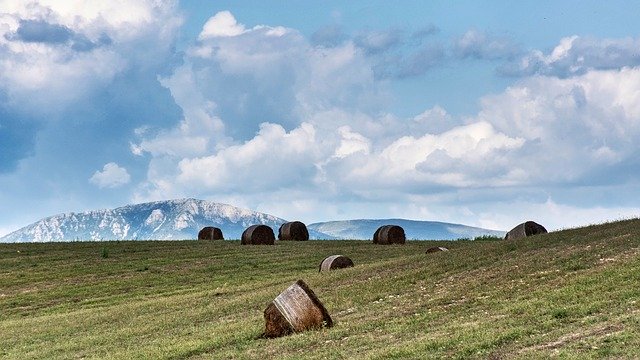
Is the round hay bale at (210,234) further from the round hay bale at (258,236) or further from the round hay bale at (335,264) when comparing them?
the round hay bale at (335,264)

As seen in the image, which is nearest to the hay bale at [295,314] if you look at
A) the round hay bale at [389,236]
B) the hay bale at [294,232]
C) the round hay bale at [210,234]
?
the round hay bale at [389,236]

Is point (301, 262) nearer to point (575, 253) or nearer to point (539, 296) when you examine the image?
point (575, 253)

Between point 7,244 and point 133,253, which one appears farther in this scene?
point 7,244

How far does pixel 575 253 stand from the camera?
30.7 metres

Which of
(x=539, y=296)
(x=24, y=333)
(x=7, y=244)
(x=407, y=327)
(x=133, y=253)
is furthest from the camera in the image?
(x=7, y=244)

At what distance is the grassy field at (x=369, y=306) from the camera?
58.8 feet

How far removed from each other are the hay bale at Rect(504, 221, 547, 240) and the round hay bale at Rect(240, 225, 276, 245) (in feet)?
66.0

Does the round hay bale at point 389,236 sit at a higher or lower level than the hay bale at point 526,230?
higher

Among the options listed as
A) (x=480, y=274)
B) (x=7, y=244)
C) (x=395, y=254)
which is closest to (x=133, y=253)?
(x=7, y=244)

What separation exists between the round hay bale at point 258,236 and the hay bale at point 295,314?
42.0 meters

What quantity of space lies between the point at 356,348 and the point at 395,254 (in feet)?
119

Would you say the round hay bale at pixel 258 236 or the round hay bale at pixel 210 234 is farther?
the round hay bale at pixel 210 234

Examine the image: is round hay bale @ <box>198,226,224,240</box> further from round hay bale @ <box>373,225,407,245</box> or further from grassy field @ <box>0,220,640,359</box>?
grassy field @ <box>0,220,640,359</box>

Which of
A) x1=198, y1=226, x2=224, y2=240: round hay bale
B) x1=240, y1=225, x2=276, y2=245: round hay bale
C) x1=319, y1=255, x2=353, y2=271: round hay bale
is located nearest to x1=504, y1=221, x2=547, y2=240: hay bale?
x1=319, y1=255, x2=353, y2=271: round hay bale
